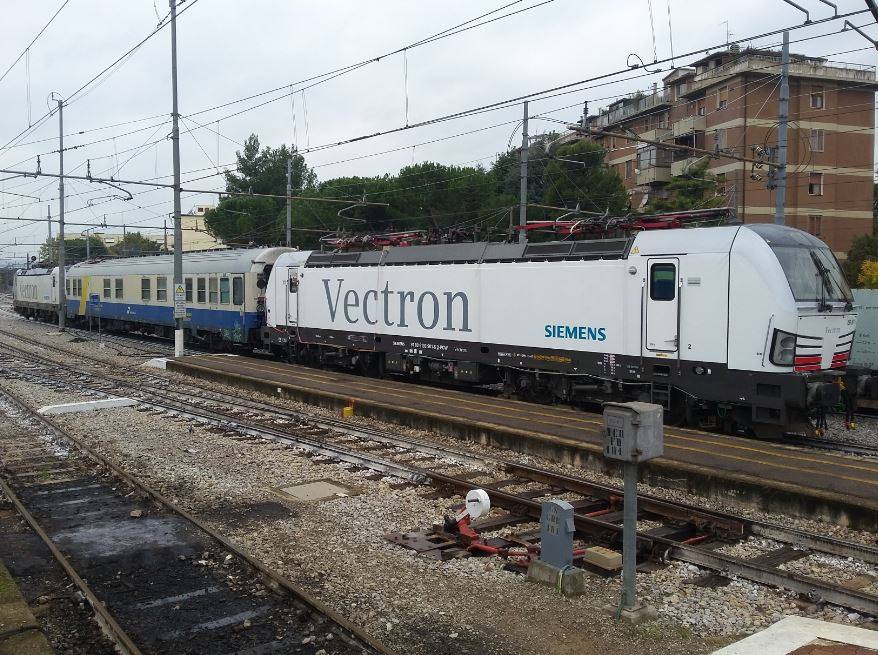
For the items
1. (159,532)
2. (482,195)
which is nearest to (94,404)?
(159,532)

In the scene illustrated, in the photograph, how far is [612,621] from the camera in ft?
19.7

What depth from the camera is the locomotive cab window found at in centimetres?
2603

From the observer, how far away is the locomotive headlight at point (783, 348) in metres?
11.3

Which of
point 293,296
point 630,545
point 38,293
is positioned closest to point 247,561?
point 630,545

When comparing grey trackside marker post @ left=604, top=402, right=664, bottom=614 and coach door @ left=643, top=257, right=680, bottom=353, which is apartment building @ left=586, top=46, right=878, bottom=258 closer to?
coach door @ left=643, top=257, right=680, bottom=353

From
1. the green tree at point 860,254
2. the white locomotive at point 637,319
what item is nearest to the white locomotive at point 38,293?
the white locomotive at point 637,319

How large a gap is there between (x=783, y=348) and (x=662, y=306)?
2084 mm

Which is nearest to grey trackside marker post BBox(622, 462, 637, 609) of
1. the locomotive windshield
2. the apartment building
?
the locomotive windshield

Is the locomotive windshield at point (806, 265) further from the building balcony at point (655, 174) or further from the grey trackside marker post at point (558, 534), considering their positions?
the building balcony at point (655, 174)

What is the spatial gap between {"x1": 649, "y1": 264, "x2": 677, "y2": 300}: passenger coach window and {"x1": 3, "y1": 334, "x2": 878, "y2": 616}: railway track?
4076mm

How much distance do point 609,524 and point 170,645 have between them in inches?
171

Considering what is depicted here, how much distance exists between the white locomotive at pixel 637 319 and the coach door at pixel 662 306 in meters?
0.02

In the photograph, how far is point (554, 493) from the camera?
9680mm

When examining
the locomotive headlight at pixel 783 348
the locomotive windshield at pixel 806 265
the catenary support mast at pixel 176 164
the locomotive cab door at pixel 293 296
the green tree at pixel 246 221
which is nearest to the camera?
the locomotive headlight at pixel 783 348
